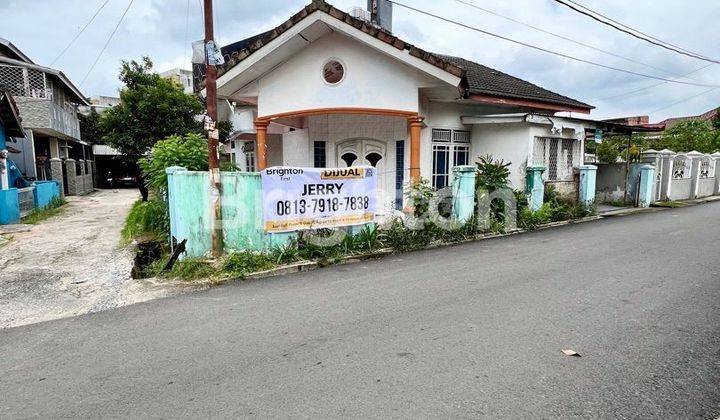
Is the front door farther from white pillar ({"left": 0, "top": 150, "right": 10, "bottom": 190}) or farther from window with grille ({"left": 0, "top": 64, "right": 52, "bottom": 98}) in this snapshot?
window with grille ({"left": 0, "top": 64, "right": 52, "bottom": 98})

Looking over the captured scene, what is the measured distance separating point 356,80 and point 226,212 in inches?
162

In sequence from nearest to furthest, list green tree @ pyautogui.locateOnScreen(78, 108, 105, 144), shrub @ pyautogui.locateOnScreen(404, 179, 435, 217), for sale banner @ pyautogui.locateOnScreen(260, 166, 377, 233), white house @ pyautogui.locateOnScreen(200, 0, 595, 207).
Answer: for sale banner @ pyautogui.locateOnScreen(260, 166, 377, 233) < white house @ pyautogui.locateOnScreen(200, 0, 595, 207) < shrub @ pyautogui.locateOnScreen(404, 179, 435, 217) < green tree @ pyautogui.locateOnScreen(78, 108, 105, 144)

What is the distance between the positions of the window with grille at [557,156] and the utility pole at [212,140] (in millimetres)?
8393

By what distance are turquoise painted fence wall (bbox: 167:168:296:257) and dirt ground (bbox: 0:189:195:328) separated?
1.11 meters

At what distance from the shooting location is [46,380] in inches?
135

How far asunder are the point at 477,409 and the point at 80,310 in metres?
5.07

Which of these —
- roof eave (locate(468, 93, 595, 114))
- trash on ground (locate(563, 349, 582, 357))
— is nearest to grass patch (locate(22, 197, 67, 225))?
roof eave (locate(468, 93, 595, 114))

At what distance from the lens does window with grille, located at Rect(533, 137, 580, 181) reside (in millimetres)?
11516

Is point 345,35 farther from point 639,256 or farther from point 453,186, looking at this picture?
point 639,256

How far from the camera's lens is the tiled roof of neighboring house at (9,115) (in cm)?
1216

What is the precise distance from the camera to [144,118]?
17.6 metres

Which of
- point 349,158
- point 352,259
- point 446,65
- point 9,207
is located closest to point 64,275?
point 352,259

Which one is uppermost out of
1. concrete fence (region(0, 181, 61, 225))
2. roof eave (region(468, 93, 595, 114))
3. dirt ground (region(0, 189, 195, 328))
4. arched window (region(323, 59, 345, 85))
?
arched window (region(323, 59, 345, 85))

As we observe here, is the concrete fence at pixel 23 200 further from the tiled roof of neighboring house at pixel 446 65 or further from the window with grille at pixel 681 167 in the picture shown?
the window with grille at pixel 681 167
